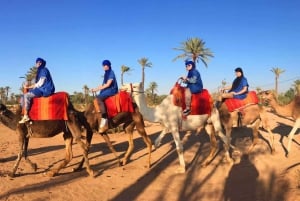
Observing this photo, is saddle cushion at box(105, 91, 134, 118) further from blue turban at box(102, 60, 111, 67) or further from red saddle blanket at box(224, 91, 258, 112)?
red saddle blanket at box(224, 91, 258, 112)

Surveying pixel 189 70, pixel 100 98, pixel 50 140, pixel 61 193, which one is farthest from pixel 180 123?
pixel 50 140

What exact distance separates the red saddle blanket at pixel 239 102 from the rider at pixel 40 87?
5369 millimetres

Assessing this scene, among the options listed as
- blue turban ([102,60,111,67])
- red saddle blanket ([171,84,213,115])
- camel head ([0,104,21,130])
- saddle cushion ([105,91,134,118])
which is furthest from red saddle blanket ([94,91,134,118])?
camel head ([0,104,21,130])

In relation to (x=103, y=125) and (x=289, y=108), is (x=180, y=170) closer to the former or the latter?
(x=103, y=125)

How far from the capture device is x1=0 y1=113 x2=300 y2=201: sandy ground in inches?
269

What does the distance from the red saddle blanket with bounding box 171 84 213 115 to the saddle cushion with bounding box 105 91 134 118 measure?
4.01 ft

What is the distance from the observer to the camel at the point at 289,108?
10719 millimetres

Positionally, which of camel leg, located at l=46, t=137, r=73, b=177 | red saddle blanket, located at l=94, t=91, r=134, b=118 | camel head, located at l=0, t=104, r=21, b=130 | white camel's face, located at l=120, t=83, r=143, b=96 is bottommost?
camel leg, located at l=46, t=137, r=73, b=177

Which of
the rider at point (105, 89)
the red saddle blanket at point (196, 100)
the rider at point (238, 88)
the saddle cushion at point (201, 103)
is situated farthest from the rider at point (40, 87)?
the rider at point (238, 88)

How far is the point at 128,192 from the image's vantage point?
7242 millimetres

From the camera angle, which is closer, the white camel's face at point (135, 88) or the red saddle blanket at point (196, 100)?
the red saddle blanket at point (196, 100)

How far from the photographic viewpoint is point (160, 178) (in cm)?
834

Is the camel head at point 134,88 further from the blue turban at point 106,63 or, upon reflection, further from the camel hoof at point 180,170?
the camel hoof at point 180,170

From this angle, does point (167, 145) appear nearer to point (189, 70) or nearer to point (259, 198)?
point (189, 70)
